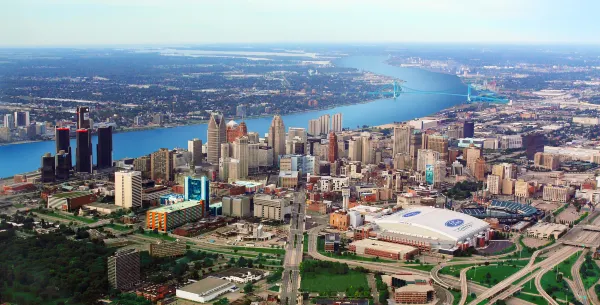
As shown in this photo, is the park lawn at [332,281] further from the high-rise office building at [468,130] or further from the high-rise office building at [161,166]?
the high-rise office building at [468,130]

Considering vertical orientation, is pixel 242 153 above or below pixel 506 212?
above

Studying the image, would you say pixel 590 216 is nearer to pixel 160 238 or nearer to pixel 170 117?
pixel 160 238

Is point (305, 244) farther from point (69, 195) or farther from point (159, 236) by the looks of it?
point (69, 195)

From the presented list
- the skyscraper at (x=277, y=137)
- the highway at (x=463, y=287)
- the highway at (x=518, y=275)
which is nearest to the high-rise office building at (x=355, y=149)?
the skyscraper at (x=277, y=137)

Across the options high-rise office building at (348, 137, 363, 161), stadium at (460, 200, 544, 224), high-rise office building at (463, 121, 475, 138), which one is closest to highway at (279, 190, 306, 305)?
stadium at (460, 200, 544, 224)

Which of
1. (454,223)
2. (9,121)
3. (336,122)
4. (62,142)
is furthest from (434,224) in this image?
(9,121)
